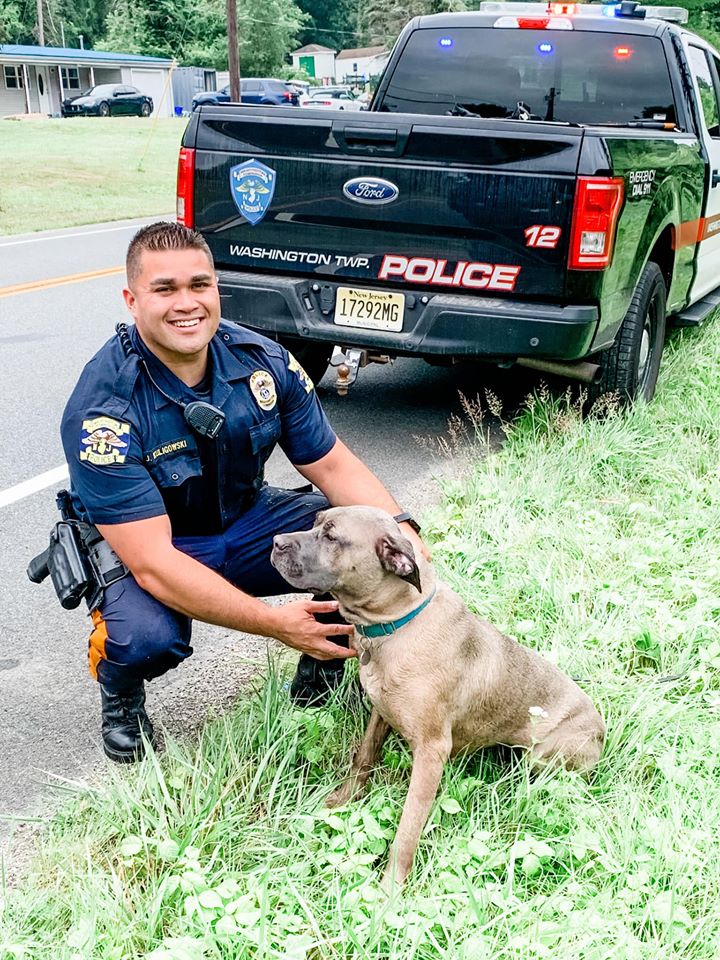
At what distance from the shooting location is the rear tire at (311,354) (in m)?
6.01

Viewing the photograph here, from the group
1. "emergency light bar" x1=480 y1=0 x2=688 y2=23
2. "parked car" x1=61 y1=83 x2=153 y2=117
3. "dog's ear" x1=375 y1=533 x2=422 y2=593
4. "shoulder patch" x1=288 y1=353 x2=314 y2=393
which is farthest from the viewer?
"parked car" x1=61 y1=83 x2=153 y2=117

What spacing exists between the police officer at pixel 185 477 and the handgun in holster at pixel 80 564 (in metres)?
0.05

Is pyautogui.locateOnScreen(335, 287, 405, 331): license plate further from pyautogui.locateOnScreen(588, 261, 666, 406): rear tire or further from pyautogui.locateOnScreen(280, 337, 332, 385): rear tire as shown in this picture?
pyautogui.locateOnScreen(588, 261, 666, 406): rear tire

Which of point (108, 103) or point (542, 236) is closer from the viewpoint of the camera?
point (542, 236)

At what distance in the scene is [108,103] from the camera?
44.4 m

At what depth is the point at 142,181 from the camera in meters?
20.9

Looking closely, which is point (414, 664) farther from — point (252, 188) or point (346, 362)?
point (252, 188)

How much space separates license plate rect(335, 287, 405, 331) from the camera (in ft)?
16.1

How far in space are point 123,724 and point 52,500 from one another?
2065 millimetres

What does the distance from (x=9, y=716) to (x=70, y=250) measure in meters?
10.0

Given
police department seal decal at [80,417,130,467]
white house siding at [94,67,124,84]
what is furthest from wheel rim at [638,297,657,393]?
white house siding at [94,67,124,84]

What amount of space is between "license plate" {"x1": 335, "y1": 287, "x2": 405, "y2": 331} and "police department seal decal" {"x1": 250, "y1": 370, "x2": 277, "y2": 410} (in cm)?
191

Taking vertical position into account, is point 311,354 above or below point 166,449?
below

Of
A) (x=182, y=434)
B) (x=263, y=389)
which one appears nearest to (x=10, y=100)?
(x=263, y=389)
